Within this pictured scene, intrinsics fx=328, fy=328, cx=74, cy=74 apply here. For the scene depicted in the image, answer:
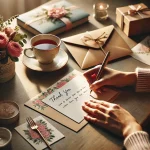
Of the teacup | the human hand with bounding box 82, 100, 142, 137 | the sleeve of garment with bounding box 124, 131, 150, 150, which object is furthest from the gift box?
the sleeve of garment with bounding box 124, 131, 150, 150

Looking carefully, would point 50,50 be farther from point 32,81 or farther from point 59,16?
point 59,16

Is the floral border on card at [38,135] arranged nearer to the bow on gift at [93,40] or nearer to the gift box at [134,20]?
the bow on gift at [93,40]

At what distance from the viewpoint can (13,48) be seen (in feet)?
3.57

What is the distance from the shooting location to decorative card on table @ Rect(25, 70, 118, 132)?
3.39ft

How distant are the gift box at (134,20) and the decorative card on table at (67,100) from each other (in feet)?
1.23

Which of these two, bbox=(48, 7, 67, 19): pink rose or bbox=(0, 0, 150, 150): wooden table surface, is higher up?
bbox=(48, 7, 67, 19): pink rose

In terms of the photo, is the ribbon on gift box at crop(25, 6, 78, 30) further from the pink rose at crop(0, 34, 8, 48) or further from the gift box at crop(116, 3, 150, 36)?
the pink rose at crop(0, 34, 8, 48)

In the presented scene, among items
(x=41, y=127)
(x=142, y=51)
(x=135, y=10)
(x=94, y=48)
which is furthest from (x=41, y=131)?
(x=135, y=10)

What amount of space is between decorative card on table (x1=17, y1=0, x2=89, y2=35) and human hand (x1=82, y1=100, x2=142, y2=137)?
1.58 ft

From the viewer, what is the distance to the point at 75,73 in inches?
48.8

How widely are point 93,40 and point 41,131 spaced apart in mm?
526

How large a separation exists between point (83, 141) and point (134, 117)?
0.20 metres

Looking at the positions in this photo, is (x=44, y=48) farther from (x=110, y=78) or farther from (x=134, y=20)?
(x=134, y=20)

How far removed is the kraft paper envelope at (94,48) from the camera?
1288 millimetres
